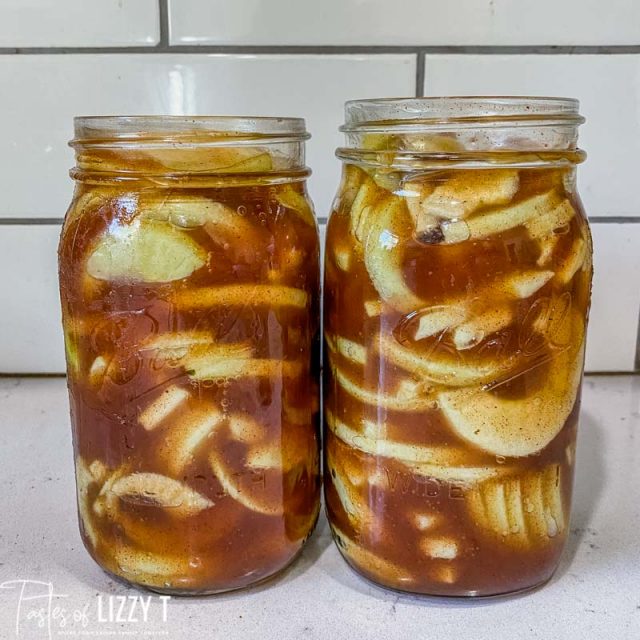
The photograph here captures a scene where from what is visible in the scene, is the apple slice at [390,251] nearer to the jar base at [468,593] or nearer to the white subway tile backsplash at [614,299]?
the jar base at [468,593]

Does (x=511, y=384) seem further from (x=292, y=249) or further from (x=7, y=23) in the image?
(x=7, y=23)

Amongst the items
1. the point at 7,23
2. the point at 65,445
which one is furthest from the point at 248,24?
the point at 65,445

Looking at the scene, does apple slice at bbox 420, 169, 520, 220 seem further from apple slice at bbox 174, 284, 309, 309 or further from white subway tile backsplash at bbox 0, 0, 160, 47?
white subway tile backsplash at bbox 0, 0, 160, 47

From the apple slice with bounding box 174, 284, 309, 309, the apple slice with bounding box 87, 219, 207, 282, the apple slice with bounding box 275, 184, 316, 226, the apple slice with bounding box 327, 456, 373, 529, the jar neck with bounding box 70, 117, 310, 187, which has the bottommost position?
the apple slice with bounding box 327, 456, 373, 529

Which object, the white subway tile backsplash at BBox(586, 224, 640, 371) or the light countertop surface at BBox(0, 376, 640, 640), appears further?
the white subway tile backsplash at BBox(586, 224, 640, 371)

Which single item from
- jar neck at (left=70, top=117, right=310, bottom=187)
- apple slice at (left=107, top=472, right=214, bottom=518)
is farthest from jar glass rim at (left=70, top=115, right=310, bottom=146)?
apple slice at (left=107, top=472, right=214, bottom=518)

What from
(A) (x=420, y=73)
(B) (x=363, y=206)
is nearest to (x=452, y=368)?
(B) (x=363, y=206)
